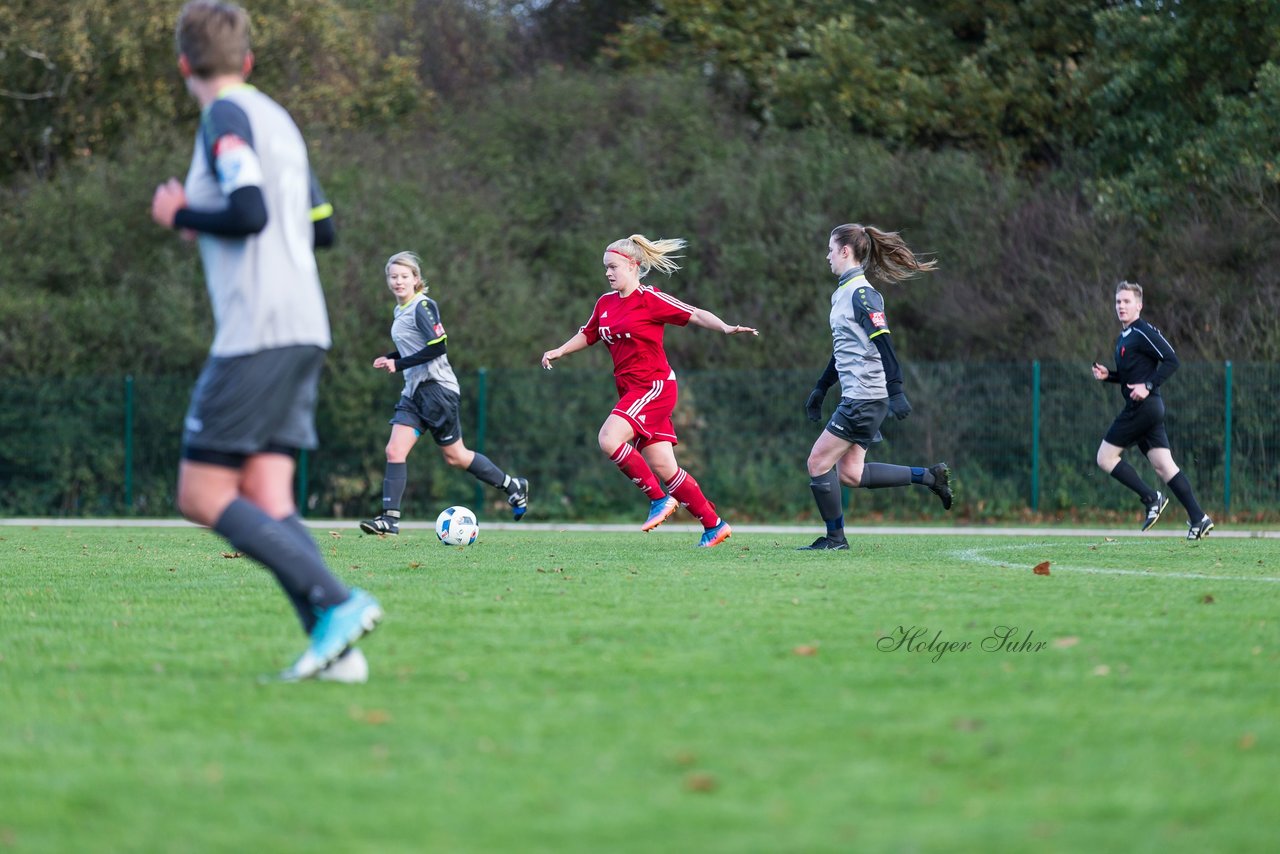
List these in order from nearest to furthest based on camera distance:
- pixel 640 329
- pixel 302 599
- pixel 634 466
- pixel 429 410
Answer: pixel 302 599 → pixel 634 466 → pixel 640 329 → pixel 429 410

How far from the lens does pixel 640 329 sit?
11547 millimetres

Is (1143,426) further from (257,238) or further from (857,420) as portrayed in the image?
(257,238)

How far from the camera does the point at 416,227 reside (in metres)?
24.6

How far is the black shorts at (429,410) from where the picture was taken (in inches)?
516

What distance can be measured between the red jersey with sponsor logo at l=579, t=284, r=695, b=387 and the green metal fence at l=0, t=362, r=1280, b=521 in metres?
9.39

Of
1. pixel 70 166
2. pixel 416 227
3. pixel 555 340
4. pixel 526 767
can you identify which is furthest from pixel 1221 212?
pixel 526 767

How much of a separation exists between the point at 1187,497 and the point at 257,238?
10.2 metres

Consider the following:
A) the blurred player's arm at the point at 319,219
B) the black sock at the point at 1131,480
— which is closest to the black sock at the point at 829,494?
the black sock at the point at 1131,480

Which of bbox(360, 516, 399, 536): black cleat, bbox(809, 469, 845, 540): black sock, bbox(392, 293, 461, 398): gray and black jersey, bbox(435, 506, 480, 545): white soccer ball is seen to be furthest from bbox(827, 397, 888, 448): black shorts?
bbox(360, 516, 399, 536): black cleat

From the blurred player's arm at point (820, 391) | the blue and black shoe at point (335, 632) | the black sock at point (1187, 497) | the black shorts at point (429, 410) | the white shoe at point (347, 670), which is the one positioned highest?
the blurred player's arm at point (820, 391)

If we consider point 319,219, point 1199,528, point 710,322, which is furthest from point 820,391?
point 319,219

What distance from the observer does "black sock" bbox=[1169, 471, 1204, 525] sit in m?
13.1

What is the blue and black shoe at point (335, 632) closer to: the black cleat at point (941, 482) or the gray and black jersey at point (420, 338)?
the black cleat at point (941, 482)

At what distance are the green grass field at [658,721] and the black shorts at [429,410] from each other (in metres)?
5.31
